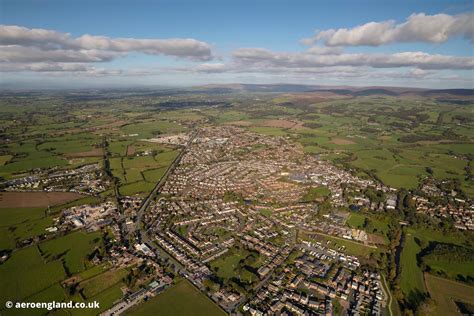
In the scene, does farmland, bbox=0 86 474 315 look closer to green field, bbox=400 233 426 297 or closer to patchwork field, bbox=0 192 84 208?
green field, bbox=400 233 426 297

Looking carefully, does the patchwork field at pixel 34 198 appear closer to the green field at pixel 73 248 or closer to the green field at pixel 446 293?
the green field at pixel 73 248

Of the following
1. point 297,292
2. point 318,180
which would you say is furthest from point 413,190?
point 297,292

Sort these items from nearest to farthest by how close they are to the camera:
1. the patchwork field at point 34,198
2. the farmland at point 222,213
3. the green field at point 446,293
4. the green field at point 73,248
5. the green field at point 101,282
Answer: the green field at point 446,293 < the green field at point 101,282 < the farmland at point 222,213 < the green field at point 73,248 < the patchwork field at point 34,198

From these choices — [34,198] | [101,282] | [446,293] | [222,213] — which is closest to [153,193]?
[222,213]

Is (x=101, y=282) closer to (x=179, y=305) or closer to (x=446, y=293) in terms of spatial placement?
(x=179, y=305)

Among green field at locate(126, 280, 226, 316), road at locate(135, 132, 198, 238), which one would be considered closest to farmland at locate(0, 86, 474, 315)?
green field at locate(126, 280, 226, 316)

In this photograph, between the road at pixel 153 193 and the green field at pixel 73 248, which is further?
the road at pixel 153 193

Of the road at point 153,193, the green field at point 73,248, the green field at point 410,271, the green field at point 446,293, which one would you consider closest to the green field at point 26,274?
the green field at point 73,248

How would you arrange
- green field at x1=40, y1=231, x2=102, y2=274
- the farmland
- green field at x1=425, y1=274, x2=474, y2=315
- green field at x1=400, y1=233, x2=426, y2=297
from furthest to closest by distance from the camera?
green field at x1=40, y1=231, x2=102, y2=274, the farmland, green field at x1=400, y1=233, x2=426, y2=297, green field at x1=425, y1=274, x2=474, y2=315

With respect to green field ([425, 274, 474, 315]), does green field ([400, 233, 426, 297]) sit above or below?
above
